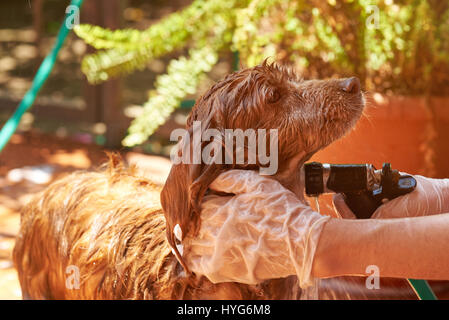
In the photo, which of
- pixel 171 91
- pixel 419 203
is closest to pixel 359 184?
pixel 419 203

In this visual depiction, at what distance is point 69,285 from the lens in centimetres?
216

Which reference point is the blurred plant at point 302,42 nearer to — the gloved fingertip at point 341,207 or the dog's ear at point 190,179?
the gloved fingertip at point 341,207

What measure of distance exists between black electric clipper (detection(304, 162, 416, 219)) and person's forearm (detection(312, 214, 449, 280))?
33cm

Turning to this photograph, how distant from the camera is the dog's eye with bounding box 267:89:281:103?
4.97 ft

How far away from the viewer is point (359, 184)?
164 centimetres

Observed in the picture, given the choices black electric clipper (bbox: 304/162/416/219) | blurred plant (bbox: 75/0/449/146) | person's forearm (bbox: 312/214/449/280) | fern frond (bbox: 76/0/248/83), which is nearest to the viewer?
person's forearm (bbox: 312/214/449/280)

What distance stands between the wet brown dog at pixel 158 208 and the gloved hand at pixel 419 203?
10.6 inches

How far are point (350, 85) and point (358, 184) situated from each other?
31 centimetres

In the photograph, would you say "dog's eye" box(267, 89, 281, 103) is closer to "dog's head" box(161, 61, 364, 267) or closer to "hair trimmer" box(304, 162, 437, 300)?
"dog's head" box(161, 61, 364, 267)

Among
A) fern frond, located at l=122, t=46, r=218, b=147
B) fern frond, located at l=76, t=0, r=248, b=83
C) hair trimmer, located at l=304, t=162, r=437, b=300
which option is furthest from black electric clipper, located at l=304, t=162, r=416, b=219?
fern frond, located at l=76, t=0, r=248, b=83

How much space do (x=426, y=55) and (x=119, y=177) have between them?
1.78 metres

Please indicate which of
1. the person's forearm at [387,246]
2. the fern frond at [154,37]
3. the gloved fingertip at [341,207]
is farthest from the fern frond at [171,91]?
the person's forearm at [387,246]
